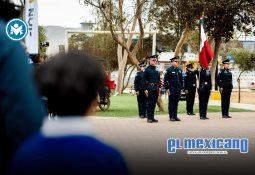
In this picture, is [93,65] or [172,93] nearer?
[93,65]

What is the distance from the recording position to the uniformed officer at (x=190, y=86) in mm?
20086

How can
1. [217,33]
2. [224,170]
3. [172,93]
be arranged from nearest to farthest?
[224,170], [172,93], [217,33]

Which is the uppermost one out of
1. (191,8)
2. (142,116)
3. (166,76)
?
(191,8)

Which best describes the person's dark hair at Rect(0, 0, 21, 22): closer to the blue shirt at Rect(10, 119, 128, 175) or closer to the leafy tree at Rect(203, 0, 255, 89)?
the blue shirt at Rect(10, 119, 128, 175)

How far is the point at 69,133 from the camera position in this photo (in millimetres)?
2209

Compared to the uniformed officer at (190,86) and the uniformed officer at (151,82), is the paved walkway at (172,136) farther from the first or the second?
the uniformed officer at (190,86)

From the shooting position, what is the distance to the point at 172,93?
1778 cm

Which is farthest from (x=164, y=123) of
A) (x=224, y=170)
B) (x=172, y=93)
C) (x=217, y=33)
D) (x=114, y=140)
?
(x=217, y=33)

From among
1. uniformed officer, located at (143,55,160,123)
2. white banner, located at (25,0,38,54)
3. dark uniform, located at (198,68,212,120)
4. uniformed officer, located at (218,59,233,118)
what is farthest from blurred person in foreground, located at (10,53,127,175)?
uniformed officer, located at (218,59,233,118)

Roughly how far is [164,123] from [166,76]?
1.80 metres

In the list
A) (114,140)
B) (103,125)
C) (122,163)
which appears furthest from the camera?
(103,125)

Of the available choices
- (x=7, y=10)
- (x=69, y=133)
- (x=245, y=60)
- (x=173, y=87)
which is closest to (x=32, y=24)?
(x=173, y=87)

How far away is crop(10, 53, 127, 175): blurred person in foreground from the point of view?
2.18 metres

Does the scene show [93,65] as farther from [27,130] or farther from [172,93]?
[172,93]
